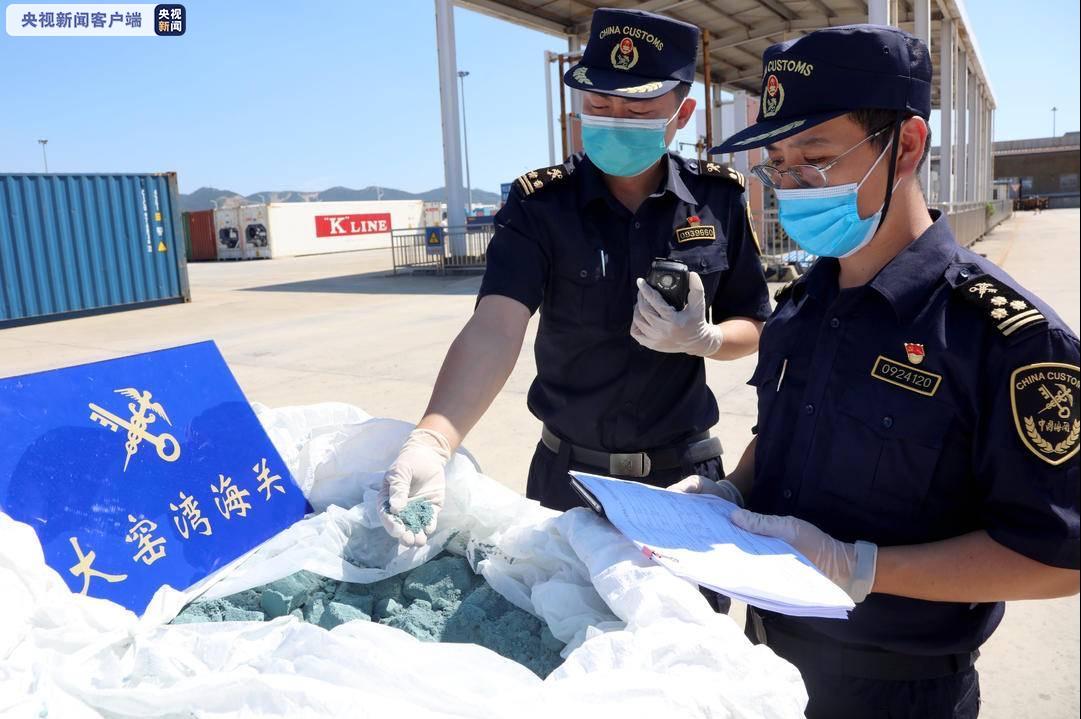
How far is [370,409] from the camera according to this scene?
549cm

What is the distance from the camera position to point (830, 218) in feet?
4.23

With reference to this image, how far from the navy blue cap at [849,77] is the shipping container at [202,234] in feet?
104

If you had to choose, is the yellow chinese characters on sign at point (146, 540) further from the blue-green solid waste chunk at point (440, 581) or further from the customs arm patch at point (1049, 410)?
the customs arm patch at point (1049, 410)

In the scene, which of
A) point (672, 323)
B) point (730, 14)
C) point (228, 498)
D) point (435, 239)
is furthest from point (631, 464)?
point (435, 239)

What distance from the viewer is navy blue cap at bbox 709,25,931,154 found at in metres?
1.16

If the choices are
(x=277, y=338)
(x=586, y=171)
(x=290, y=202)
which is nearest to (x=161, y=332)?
(x=277, y=338)

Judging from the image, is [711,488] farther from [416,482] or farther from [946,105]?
[946,105]

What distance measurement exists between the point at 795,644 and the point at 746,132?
90 centimetres

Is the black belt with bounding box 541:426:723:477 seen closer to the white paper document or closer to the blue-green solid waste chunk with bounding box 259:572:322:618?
the white paper document

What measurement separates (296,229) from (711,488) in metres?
30.4

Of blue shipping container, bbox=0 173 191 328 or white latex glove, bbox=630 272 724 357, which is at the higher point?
blue shipping container, bbox=0 173 191 328

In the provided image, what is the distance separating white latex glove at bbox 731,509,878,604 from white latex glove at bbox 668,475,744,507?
25 centimetres

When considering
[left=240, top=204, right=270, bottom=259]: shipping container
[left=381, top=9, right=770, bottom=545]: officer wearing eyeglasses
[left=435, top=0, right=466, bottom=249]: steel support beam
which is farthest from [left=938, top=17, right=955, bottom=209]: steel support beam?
[left=240, top=204, right=270, bottom=259]: shipping container

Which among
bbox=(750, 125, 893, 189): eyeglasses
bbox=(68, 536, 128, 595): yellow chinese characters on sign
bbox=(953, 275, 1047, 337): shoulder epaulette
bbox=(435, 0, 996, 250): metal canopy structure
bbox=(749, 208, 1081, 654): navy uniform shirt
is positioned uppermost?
bbox=(435, 0, 996, 250): metal canopy structure
